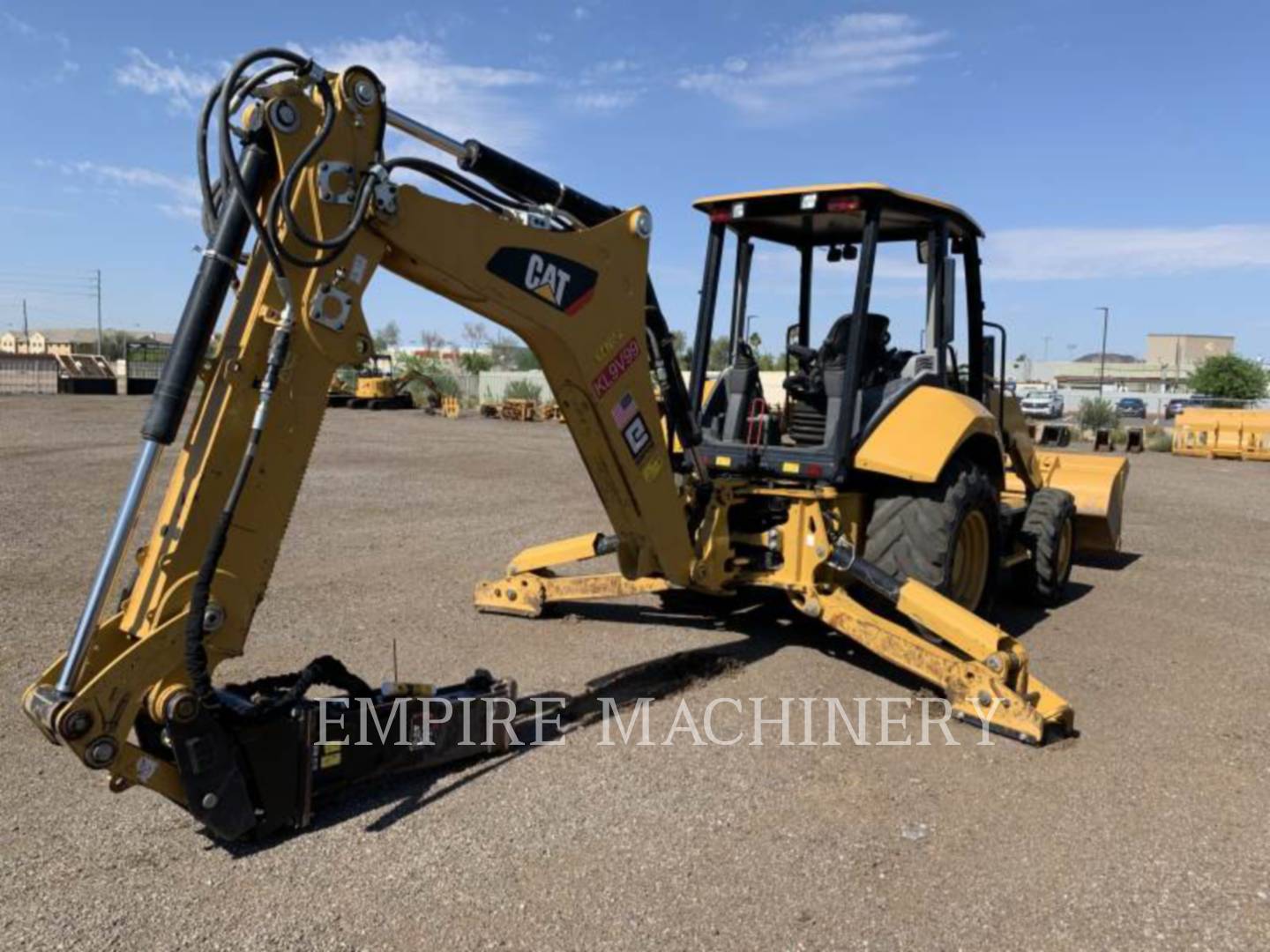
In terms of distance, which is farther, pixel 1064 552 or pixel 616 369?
pixel 1064 552

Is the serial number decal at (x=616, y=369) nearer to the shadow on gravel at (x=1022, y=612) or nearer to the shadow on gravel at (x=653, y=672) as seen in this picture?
the shadow on gravel at (x=653, y=672)

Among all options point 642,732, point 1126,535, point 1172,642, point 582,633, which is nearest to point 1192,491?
point 1126,535

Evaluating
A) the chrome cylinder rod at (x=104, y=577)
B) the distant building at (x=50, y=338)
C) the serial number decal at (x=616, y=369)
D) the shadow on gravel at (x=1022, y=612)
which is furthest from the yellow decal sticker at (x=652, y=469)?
the distant building at (x=50, y=338)

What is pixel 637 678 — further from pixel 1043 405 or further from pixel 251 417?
pixel 1043 405

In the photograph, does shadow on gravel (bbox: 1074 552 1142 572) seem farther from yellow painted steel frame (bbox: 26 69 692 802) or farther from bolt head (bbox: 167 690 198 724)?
bolt head (bbox: 167 690 198 724)

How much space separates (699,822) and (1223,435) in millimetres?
24348

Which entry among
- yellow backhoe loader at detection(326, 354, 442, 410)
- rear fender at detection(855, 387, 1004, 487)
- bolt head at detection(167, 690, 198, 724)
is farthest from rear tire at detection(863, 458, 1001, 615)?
yellow backhoe loader at detection(326, 354, 442, 410)

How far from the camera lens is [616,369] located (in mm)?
4684

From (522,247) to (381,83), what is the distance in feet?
2.76

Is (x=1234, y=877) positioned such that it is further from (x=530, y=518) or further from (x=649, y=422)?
(x=530, y=518)

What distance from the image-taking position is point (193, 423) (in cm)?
343

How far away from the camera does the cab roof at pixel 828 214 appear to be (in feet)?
18.9

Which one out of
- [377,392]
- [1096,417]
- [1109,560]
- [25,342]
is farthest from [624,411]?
[25,342]

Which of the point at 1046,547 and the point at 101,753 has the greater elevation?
the point at 1046,547
